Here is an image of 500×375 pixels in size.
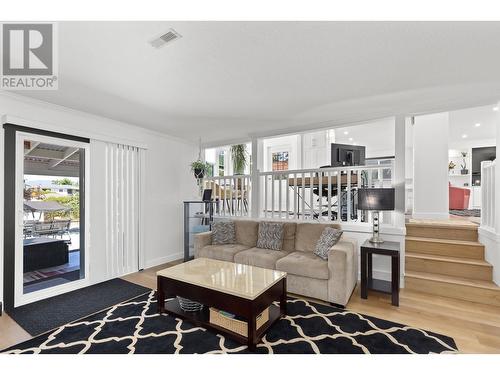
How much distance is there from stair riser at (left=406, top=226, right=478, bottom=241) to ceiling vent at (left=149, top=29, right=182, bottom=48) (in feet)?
13.5

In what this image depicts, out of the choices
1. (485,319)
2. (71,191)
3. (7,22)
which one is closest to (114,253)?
(71,191)

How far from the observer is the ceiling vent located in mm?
1735

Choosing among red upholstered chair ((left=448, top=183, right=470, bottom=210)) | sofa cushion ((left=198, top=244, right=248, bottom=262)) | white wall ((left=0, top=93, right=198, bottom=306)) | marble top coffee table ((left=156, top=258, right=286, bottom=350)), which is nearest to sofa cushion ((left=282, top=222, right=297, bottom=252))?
sofa cushion ((left=198, top=244, right=248, bottom=262))

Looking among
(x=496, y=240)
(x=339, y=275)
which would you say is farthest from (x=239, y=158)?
(x=496, y=240)

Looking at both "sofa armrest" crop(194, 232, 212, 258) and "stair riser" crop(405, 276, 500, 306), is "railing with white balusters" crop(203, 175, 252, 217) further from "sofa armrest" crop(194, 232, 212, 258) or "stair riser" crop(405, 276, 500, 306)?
"stair riser" crop(405, 276, 500, 306)

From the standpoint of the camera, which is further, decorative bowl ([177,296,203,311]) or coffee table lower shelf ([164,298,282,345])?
decorative bowl ([177,296,203,311])

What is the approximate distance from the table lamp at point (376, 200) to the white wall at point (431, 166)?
95.9 inches

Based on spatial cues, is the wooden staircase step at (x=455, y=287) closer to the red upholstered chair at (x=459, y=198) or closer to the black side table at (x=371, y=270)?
the black side table at (x=371, y=270)

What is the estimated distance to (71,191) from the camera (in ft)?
11.6

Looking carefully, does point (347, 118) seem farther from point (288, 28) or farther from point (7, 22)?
point (7, 22)

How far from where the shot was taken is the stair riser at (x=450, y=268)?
3.17 meters

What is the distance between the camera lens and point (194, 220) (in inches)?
213

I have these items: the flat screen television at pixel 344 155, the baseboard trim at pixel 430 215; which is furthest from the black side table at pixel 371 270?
the baseboard trim at pixel 430 215

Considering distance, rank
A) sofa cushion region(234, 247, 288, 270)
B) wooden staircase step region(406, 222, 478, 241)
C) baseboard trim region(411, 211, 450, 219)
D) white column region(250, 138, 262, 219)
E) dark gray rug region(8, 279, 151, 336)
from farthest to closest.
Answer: baseboard trim region(411, 211, 450, 219)
white column region(250, 138, 262, 219)
wooden staircase step region(406, 222, 478, 241)
sofa cushion region(234, 247, 288, 270)
dark gray rug region(8, 279, 151, 336)
